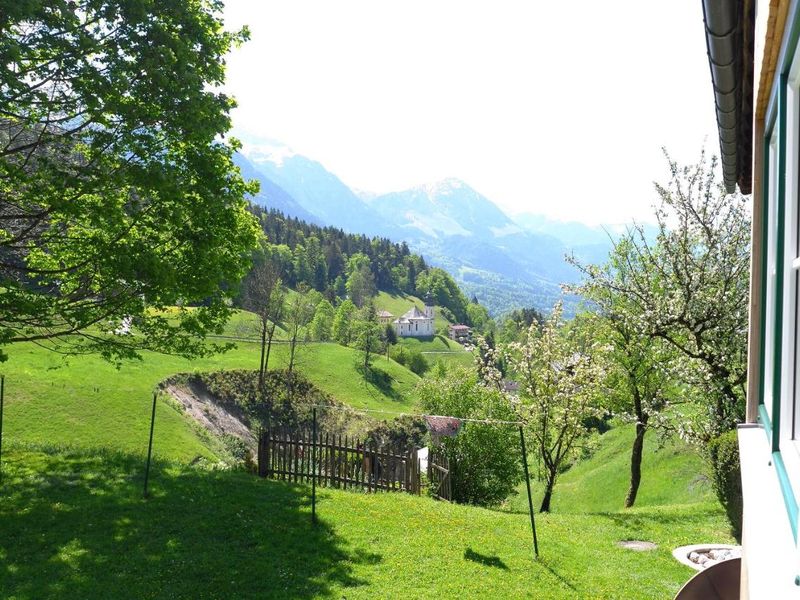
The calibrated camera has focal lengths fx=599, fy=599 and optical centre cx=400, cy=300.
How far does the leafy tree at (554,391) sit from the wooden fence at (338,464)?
18.5ft

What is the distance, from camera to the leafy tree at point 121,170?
33.8 feet

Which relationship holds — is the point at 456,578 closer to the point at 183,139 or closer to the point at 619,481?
the point at 183,139

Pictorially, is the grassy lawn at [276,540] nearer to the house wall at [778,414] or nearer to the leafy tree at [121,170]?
the leafy tree at [121,170]

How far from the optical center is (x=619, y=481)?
3006cm

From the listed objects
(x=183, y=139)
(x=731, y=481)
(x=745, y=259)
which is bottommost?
(x=731, y=481)

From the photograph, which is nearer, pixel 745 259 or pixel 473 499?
pixel 745 259

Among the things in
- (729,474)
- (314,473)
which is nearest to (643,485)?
(729,474)

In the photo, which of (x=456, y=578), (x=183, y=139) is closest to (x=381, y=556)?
(x=456, y=578)

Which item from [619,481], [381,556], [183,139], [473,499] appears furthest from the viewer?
[619,481]

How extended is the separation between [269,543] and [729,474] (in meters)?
8.75

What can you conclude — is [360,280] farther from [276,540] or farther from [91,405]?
[276,540]

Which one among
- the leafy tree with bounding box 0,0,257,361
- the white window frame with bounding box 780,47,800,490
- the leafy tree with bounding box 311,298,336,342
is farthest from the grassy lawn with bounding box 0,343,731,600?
the leafy tree with bounding box 311,298,336,342

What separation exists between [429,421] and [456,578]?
5.56m

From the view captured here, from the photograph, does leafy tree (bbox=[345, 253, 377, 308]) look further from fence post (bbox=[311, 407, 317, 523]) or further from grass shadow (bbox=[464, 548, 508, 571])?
grass shadow (bbox=[464, 548, 508, 571])
